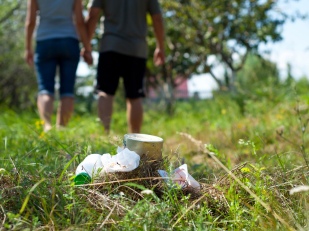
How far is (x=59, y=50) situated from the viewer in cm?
435

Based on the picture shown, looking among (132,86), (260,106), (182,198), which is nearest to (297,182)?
(182,198)

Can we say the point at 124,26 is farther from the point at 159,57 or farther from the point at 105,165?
the point at 105,165

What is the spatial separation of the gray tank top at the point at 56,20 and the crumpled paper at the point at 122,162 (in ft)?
9.64

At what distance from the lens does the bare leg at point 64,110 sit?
4.34m

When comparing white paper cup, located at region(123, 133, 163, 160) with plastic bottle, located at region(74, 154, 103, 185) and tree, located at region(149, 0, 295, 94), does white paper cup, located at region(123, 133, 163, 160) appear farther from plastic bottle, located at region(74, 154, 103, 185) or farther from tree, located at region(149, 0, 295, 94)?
tree, located at region(149, 0, 295, 94)

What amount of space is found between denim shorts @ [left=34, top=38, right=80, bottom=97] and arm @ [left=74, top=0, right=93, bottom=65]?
0.08 meters

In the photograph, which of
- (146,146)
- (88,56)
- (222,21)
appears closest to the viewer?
(146,146)

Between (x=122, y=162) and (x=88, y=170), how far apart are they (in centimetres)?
13

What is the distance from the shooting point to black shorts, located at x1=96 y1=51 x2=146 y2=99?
14.0ft

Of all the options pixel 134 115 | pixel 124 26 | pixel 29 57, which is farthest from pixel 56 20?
pixel 134 115

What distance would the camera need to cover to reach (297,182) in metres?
1.69

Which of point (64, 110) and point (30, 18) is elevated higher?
point (30, 18)

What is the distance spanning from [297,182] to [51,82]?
10.3 ft

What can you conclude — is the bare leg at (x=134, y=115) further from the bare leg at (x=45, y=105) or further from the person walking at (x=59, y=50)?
the bare leg at (x=45, y=105)
